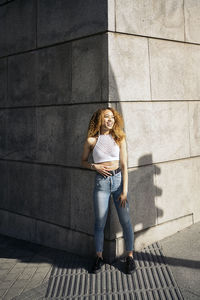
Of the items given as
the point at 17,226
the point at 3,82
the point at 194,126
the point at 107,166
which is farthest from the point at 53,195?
the point at 194,126

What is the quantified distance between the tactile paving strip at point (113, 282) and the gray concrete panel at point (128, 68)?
8.10ft

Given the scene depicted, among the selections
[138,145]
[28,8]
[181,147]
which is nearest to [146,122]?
[138,145]

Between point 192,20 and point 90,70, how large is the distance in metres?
2.33

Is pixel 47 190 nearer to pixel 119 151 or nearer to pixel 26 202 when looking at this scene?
pixel 26 202

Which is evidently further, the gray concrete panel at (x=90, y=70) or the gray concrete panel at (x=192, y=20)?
the gray concrete panel at (x=192, y=20)

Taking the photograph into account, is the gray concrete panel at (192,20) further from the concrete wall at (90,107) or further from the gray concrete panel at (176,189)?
the gray concrete panel at (176,189)

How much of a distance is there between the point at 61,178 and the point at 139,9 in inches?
119

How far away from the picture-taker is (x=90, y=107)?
4.58 m

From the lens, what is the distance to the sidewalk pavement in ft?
11.8

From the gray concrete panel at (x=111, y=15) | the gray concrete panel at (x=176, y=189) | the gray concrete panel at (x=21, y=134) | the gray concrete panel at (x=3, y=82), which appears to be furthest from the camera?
the gray concrete panel at (x=3, y=82)

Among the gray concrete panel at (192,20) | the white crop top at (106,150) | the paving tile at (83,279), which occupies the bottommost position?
the paving tile at (83,279)

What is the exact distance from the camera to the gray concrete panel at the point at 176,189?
5.05 meters

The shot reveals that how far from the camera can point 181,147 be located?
17.4ft

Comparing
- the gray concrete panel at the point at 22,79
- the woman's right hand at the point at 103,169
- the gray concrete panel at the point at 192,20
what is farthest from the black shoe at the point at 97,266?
the gray concrete panel at the point at 192,20
